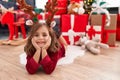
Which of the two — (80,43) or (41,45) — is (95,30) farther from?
(41,45)

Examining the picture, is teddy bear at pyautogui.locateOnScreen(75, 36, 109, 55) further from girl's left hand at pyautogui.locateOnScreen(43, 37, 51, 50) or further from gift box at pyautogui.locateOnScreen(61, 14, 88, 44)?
girl's left hand at pyautogui.locateOnScreen(43, 37, 51, 50)

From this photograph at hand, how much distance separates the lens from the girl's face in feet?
3.18

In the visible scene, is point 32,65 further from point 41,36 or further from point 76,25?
point 76,25

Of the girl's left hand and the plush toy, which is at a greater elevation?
the plush toy

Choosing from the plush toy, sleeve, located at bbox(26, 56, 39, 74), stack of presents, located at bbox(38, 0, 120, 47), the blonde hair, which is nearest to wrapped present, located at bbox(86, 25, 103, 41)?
stack of presents, located at bbox(38, 0, 120, 47)

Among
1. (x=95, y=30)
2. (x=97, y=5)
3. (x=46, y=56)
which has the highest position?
(x=97, y=5)

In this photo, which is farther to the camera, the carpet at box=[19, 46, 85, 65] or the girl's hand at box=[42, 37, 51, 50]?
the carpet at box=[19, 46, 85, 65]

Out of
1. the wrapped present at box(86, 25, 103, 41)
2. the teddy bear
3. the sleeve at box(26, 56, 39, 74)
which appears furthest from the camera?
the wrapped present at box(86, 25, 103, 41)

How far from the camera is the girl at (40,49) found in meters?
0.95

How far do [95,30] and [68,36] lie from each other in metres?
0.27

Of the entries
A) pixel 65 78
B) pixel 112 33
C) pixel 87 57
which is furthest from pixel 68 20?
pixel 65 78

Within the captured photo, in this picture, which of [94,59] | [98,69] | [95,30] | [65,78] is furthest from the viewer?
[95,30]

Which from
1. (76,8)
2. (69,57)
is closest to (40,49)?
(69,57)

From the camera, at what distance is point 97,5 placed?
1.74 m
